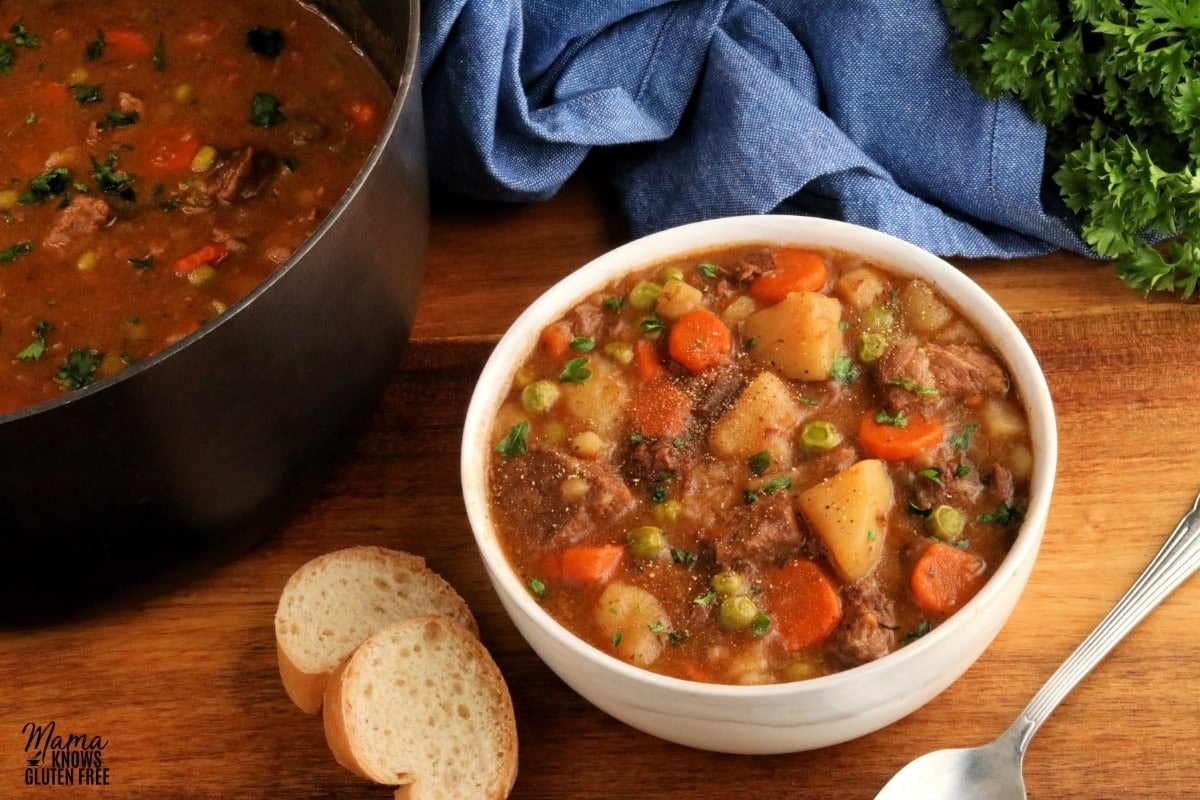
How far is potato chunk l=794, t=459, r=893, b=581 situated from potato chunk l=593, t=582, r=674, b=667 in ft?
1.32

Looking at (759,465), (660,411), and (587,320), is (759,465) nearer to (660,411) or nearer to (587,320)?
(660,411)

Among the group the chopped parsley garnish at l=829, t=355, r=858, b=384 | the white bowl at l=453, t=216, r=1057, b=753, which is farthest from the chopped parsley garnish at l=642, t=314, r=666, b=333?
the chopped parsley garnish at l=829, t=355, r=858, b=384

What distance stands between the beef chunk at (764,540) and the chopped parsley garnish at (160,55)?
2.24 meters

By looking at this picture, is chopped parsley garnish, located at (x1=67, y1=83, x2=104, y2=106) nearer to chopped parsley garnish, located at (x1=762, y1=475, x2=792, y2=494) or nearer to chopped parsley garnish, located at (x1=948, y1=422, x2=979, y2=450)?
chopped parsley garnish, located at (x1=762, y1=475, x2=792, y2=494)

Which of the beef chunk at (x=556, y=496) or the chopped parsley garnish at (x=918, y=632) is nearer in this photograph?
the chopped parsley garnish at (x=918, y=632)

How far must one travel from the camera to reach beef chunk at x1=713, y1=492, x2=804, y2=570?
2.82m

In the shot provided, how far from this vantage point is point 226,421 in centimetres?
279

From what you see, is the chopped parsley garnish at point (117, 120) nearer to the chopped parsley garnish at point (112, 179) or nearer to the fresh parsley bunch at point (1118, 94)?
the chopped parsley garnish at point (112, 179)

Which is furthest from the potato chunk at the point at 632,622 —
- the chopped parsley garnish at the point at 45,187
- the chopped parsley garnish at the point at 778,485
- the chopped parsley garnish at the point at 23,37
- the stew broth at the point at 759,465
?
the chopped parsley garnish at the point at 23,37

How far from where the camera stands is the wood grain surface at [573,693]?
3002 millimetres

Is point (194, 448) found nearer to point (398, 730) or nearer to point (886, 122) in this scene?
point (398, 730)

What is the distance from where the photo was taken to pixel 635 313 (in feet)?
10.9

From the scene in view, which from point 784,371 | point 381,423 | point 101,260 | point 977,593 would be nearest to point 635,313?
point 784,371

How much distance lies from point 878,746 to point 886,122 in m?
1.91
